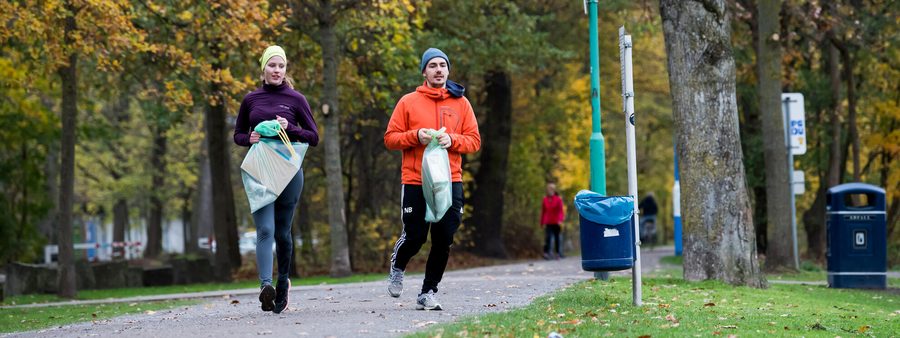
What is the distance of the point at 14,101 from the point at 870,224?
17172 millimetres

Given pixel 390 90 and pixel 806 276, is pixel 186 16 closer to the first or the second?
pixel 390 90

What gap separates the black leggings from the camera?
992cm

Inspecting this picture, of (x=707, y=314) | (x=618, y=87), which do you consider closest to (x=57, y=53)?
(x=707, y=314)

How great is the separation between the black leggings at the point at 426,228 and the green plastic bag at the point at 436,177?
0.57ft

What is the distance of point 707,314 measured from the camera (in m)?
10.9

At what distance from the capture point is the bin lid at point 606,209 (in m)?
10.4

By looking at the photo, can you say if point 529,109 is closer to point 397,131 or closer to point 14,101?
point 14,101

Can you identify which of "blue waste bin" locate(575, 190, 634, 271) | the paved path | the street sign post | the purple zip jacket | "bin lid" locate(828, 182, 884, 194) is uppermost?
the street sign post

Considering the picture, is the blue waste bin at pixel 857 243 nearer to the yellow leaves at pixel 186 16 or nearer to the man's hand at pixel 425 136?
the man's hand at pixel 425 136

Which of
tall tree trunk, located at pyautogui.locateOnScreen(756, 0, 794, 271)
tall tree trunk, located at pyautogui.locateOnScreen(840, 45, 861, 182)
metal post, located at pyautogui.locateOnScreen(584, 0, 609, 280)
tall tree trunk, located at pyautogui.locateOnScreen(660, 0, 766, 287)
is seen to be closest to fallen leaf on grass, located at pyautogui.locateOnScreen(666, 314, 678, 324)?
metal post, located at pyautogui.locateOnScreen(584, 0, 609, 280)

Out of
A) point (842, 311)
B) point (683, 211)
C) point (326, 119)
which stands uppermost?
point (326, 119)

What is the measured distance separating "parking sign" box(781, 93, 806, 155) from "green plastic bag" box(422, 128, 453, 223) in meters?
13.7

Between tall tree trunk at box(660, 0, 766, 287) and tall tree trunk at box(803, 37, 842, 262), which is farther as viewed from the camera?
tall tree trunk at box(803, 37, 842, 262)

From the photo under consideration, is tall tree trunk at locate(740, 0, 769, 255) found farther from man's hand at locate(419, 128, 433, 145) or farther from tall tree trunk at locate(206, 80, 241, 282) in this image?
man's hand at locate(419, 128, 433, 145)
